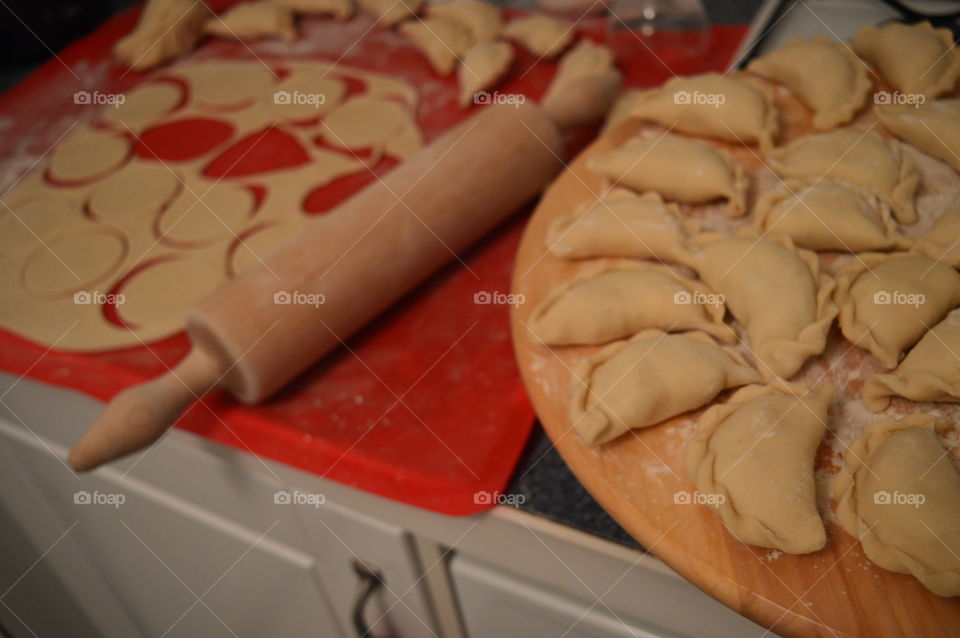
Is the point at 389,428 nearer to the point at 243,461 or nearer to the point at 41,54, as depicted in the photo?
the point at 243,461

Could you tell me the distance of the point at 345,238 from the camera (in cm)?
115

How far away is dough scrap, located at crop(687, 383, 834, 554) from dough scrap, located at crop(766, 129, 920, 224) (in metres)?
0.36

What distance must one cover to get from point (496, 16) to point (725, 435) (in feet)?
4.45

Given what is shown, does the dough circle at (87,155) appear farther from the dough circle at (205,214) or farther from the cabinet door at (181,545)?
the cabinet door at (181,545)

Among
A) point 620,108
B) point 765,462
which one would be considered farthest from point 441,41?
point 765,462

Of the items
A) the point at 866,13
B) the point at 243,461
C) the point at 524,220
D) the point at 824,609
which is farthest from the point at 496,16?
the point at 824,609

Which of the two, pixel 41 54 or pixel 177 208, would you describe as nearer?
pixel 177 208

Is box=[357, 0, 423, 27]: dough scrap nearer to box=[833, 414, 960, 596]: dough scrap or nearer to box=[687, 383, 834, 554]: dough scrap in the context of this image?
box=[687, 383, 834, 554]: dough scrap

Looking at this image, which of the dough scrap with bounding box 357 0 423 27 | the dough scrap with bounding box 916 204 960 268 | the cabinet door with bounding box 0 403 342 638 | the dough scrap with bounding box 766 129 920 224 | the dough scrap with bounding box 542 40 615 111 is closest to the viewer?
the dough scrap with bounding box 916 204 960 268

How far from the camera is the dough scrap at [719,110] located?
3.76 ft

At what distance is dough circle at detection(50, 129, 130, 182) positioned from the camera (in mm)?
1614

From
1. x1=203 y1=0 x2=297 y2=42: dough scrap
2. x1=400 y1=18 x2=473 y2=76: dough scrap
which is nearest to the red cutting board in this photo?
x1=400 y1=18 x2=473 y2=76: dough scrap

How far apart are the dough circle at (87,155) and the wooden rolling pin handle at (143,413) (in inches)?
31.0

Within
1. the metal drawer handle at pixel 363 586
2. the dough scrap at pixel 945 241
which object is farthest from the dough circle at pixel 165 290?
the dough scrap at pixel 945 241
